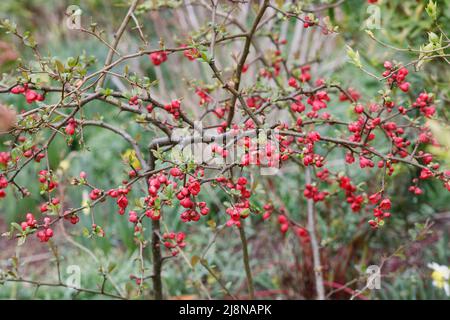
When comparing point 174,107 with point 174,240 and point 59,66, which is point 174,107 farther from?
point 174,240

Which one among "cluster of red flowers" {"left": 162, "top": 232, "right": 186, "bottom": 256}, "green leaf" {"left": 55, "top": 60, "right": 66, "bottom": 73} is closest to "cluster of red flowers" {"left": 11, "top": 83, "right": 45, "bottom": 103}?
"green leaf" {"left": 55, "top": 60, "right": 66, "bottom": 73}

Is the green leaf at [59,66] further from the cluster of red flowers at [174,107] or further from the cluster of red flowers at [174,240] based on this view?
the cluster of red flowers at [174,240]

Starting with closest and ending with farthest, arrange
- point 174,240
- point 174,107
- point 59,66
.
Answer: point 59,66, point 174,107, point 174,240

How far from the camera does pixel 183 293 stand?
2.86 m

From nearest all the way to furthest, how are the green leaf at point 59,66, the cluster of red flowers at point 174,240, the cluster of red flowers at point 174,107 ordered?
the green leaf at point 59,66 < the cluster of red flowers at point 174,107 < the cluster of red flowers at point 174,240

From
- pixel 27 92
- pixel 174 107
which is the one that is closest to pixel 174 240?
pixel 174 107

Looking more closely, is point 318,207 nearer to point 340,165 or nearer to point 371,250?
point 371,250

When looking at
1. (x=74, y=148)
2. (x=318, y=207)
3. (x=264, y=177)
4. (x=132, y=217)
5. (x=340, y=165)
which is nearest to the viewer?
(x=132, y=217)

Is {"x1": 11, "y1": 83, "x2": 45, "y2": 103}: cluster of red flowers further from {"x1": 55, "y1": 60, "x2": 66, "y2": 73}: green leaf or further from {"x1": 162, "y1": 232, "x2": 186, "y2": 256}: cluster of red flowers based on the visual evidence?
{"x1": 162, "y1": 232, "x2": 186, "y2": 256}: cluster of red flowers

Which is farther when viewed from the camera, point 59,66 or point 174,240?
point 174,240

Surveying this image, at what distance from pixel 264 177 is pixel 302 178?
433 millimetres

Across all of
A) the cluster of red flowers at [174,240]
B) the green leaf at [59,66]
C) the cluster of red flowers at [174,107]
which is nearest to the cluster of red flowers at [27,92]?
the green leaf at [59,66]

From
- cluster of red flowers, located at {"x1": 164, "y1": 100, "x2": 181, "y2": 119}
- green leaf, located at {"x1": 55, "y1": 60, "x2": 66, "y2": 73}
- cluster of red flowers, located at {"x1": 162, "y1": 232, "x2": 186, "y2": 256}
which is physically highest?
green leaf, located at {"x1": 55, "y1": 60, "x2": 66, "y2": 73}
